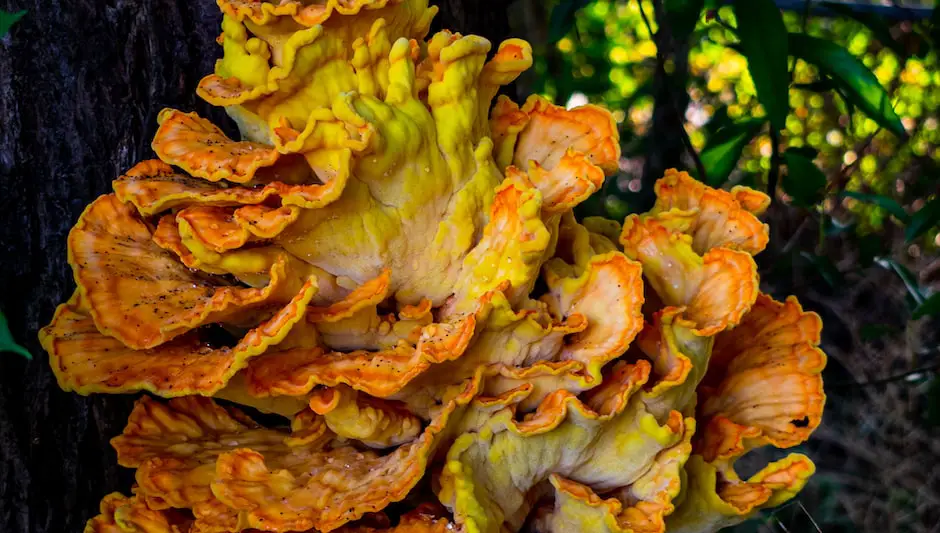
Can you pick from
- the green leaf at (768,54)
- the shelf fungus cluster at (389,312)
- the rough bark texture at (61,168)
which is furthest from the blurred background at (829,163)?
the rough bark texture at (61,168)

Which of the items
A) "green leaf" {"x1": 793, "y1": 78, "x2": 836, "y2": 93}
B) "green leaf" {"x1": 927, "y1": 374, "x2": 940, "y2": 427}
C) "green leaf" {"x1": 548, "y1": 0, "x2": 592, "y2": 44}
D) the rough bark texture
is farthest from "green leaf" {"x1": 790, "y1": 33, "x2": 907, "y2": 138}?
the rough bark texture

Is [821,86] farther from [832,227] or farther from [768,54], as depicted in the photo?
[832,227]

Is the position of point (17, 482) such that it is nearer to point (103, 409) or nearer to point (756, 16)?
point (103, 409)

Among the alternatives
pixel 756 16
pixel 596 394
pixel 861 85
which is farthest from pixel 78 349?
pixel 861 85

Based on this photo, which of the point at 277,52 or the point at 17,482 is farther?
the point at 17,482

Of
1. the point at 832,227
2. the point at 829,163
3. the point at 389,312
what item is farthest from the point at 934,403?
the point at 829,163

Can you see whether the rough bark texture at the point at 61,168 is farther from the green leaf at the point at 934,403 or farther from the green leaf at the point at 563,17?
the green leaf at the point at 934,403

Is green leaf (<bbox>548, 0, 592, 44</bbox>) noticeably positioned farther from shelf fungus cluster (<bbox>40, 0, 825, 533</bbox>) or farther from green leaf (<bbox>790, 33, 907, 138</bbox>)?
shelf fungus cluster (<bbox>40, 0, 825, 533</bbox>)

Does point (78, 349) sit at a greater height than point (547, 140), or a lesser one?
greater
